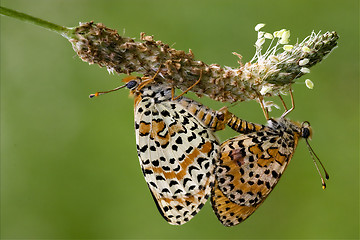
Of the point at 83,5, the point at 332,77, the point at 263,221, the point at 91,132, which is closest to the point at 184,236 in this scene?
the point at 263,221

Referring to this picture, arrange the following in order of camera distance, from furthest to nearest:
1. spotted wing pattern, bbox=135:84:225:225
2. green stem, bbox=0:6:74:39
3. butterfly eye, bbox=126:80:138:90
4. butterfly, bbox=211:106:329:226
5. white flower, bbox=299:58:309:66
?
butterfly, bbox=211:106:329:226, spotted wing pattern, bbox=135:84:225:225, butterfly eye, bbox=126:80:138:90, white flower, bbox=299:58:309:66, green stem, bbox=0:6:74:39

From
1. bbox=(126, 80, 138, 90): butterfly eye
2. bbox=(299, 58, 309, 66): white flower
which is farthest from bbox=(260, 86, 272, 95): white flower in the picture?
bbox=(126, 80, 138, 90): butterfly eye

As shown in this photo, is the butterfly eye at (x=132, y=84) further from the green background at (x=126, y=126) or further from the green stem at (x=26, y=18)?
the green background at (x=126, y=126)

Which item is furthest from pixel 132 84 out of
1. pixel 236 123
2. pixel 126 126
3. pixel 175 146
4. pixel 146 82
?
pixel 126 126

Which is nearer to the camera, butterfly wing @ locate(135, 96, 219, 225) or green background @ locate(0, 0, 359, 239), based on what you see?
butterfly wing @ locate(135, 96, 219, 225)

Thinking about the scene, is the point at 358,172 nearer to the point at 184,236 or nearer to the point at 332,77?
the point at 332,77

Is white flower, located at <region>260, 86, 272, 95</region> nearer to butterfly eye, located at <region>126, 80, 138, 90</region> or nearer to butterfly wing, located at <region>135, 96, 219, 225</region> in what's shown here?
butterfly wing, located at <region>135, 96, 219, 225</region>
